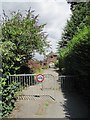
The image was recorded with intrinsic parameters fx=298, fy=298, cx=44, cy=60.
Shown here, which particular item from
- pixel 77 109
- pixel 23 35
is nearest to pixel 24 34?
pixel 23 35

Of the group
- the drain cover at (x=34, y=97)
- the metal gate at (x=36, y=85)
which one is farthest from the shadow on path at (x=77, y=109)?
the metal gate at (x=36, y=85)

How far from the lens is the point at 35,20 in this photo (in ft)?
60.1

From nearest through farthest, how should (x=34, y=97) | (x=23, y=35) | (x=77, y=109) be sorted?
(x=77, y=109)
(x=34, y=97)
(x=23, y=35)

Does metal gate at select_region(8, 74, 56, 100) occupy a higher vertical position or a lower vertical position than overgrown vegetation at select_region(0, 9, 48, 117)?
lower

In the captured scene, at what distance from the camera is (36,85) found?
17328 millimetres

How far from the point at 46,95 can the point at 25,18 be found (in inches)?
212

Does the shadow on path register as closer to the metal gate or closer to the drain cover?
the drain cover

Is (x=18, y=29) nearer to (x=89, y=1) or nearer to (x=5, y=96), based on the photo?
(x=5, y=96)

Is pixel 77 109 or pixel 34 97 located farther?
pixel 34 97

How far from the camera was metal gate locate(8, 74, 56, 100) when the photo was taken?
15.2 metres

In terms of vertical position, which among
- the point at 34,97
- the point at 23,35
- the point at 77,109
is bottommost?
the point at 77,109

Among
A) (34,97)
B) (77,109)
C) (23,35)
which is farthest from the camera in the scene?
(23,35)

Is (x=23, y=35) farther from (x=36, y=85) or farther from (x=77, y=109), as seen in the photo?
(x=77, y=109)

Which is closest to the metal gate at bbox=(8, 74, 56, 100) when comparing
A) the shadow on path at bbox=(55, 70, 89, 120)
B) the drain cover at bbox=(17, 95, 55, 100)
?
the drain cover at bbox=(17, 95, 55, 100)
